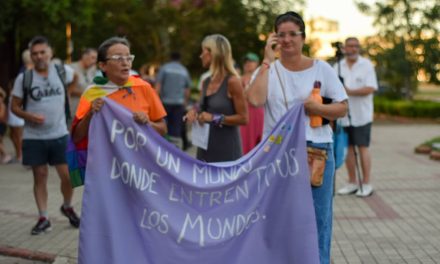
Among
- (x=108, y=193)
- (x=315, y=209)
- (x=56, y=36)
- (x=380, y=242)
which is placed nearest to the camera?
(x=108, y=193)

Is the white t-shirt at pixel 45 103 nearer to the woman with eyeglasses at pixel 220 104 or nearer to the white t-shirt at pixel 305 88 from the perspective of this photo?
the woman with eyeglasses at pixel 220 104

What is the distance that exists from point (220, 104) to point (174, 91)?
839cm

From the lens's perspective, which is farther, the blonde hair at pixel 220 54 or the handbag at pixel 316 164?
the blonde hair at pixel 220 54

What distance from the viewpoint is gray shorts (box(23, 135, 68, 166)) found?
25.0ft

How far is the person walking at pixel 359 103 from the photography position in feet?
32.8

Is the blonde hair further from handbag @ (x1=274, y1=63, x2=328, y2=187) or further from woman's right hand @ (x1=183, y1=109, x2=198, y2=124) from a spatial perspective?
handbag @ (x1=274, y1=63, x2=328, y2=187)

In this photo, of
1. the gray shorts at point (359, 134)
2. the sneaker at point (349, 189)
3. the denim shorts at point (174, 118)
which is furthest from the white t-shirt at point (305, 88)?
the denim shorts at point (174, 118)

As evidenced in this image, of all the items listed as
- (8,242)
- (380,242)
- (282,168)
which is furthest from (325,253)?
(8,242)

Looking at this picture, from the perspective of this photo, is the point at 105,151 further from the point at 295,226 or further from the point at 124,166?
the point at 295,226

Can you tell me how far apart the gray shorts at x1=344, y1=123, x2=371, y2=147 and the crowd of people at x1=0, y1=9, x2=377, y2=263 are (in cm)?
1

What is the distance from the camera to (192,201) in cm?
498

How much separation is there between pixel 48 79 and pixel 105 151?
2.98 meters

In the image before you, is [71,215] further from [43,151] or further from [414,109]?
[414,109]

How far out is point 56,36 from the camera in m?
27.3
